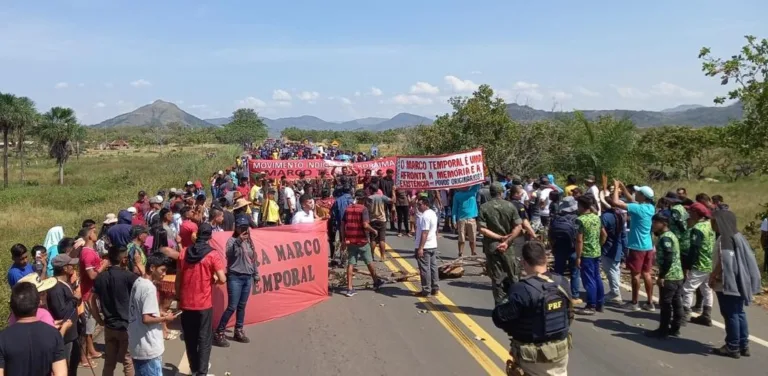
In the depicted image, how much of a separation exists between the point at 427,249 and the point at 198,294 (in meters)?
4.37

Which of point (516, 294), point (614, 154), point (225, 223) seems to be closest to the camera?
point (516, 294)

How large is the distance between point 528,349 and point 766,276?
9303mm

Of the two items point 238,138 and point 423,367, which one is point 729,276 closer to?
point 423,367

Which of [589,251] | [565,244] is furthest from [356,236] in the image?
[589,251]

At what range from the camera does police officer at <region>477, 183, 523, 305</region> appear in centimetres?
799

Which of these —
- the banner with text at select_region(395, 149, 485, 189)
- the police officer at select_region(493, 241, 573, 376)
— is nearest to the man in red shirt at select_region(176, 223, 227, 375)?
the police officer at select_region(493, 241, 573, 376)

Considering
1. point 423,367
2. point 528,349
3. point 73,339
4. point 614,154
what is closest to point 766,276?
point 423,367

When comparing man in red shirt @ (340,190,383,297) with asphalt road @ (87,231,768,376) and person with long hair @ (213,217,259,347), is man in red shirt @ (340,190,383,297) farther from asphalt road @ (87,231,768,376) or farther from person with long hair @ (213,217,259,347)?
person with long hair @ (213,217,259,347)

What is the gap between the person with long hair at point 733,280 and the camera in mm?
6754

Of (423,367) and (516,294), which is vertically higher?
(516,294)

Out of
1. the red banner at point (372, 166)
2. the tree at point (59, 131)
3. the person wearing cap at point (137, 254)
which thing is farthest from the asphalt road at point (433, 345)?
the tree at point (59, 131)

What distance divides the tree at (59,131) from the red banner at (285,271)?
148 ft

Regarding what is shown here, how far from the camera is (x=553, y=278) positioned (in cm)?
454

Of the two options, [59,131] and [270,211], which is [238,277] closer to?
[270,211]
